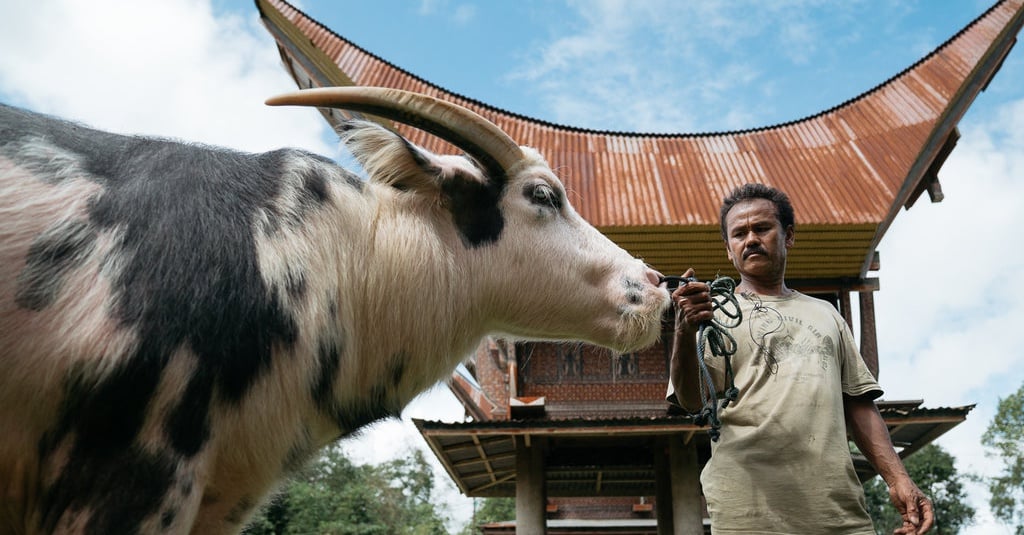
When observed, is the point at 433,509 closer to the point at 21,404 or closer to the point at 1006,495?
the point at 1006,495

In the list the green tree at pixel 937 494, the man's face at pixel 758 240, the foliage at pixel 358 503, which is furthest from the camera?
the green tree at pixel 937 494

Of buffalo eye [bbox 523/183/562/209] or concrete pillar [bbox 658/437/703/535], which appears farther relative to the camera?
concrete pillar [bbox 658/437/703/535]

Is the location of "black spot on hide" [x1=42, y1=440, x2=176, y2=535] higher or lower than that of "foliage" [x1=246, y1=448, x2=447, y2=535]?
lower

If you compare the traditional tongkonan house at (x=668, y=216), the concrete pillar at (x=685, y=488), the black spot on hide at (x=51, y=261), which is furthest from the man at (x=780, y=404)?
the concrete pillar at (x=685, y=488)

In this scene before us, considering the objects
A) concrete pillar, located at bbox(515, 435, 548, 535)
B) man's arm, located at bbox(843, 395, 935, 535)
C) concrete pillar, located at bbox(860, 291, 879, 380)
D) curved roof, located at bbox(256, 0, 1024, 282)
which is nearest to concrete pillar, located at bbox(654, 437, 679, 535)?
concrete pillar, located at bbox(515, 435, 548, 535)

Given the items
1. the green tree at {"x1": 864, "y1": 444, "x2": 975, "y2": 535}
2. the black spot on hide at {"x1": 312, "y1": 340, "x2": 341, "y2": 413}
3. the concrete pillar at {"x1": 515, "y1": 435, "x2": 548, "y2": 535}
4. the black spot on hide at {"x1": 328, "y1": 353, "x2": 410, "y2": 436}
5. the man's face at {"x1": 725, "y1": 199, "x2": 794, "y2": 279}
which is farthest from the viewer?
the green tree at {"x1": 864, "y1": 444, "x2": 975, "y2": 535}

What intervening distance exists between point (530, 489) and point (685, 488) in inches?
75.4

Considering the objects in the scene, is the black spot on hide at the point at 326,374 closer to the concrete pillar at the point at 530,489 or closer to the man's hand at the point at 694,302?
the man's hand at the point at 694,302

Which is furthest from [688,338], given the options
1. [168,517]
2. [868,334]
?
[868,334]

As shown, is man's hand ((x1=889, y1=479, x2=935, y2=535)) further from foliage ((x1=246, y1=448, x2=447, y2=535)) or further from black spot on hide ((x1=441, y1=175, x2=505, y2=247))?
foliage ((x1=246, y1=448, x2=447, y2=535))

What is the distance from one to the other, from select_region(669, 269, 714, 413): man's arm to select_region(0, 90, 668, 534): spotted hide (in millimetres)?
97

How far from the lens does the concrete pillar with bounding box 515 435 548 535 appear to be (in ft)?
31.6

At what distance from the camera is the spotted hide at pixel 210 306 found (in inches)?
64.4

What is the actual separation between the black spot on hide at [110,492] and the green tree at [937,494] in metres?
41.3
